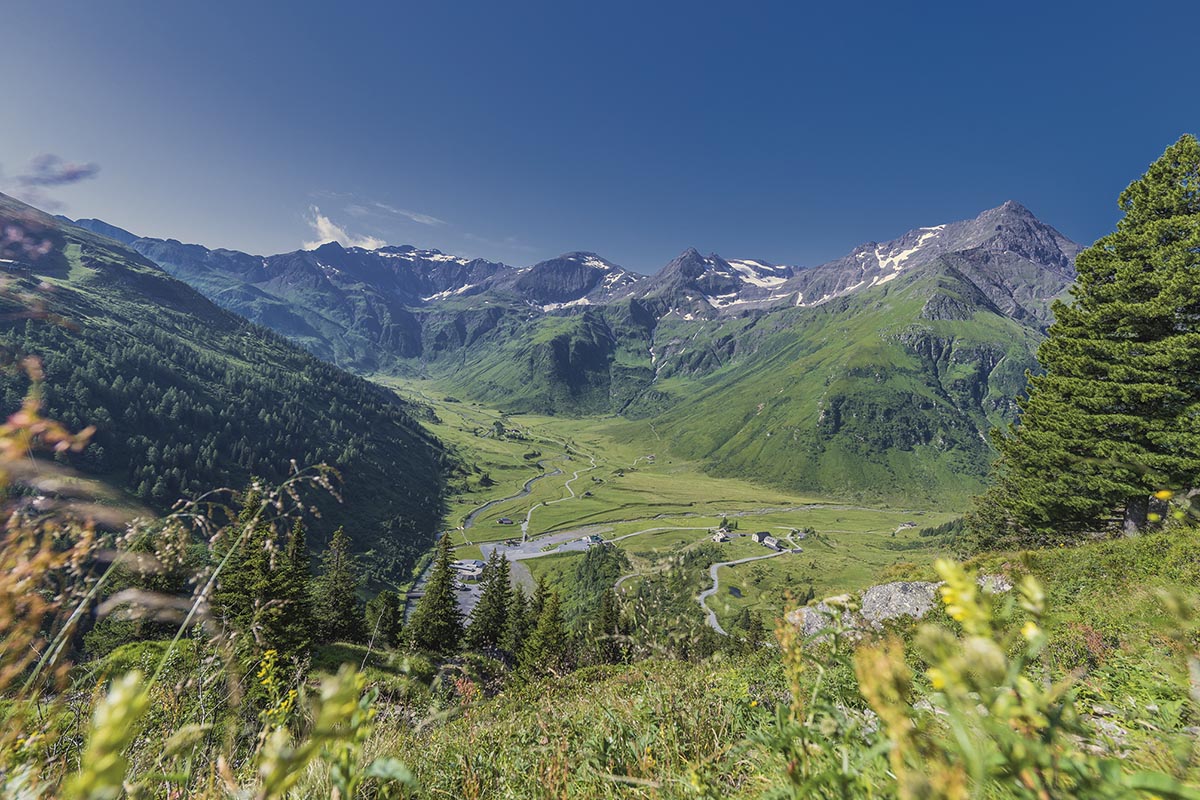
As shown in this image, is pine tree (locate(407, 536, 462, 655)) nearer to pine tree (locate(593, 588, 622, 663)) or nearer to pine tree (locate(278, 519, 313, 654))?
pine tree (locate(278, 519, 313, 654))

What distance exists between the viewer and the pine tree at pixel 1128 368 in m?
19.2

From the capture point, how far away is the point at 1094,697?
5.41 meters

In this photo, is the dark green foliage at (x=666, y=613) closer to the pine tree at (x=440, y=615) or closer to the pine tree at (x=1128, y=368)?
the pine tree at (x=1128, y=368)

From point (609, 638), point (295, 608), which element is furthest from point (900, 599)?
point (295, 608)

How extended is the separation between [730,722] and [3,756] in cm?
479

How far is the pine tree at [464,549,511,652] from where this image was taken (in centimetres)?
5256

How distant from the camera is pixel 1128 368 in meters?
20.0

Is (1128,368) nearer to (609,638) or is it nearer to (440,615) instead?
(609,638)

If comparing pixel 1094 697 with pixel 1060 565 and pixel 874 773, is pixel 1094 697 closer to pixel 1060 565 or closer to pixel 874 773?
pixel 874 773

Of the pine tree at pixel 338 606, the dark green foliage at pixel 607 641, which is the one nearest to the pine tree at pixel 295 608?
the pine tree at pixel 338 606

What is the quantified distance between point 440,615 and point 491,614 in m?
7.50

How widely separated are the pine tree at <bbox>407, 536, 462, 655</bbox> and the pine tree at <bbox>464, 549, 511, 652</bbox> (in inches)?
131

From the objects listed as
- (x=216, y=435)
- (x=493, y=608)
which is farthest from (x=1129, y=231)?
(x=216, y=435)

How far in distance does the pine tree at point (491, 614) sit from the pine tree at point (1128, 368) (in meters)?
47.5
